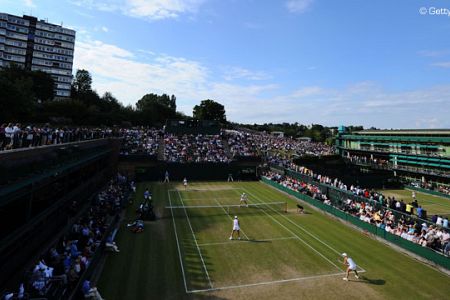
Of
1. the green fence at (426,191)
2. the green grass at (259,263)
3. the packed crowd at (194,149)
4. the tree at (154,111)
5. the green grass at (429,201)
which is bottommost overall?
the green grass at (259,263)

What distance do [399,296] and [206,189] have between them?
27613 mm

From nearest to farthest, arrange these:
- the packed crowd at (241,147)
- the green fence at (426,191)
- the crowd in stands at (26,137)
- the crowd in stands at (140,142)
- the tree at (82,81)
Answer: the crowd in stands at (26,137) → the green fence at (426,191) → the crowd in stands at (140,142) → the packed crowd at (241,147) → the tree at (82,81)

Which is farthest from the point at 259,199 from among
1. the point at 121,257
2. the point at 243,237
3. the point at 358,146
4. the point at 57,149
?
the point at 358,146

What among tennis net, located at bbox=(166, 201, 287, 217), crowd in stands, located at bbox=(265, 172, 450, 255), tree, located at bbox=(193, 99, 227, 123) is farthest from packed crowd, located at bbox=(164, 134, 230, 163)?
tree, located at bbox=(193, 99, 227, 123)

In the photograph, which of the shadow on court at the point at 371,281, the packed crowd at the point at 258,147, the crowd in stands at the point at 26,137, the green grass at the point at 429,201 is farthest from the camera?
the packed crowd at the point at 258,147

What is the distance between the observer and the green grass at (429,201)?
34469mm

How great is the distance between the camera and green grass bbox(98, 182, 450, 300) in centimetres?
1393

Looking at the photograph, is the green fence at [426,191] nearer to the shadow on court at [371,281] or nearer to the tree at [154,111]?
the shadow on court at [371,281]

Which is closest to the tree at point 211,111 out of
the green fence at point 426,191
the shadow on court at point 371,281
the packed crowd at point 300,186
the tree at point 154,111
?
the tree at point 154,111

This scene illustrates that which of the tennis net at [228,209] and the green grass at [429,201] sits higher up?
the green grass at [429,201]

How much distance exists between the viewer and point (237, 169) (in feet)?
159

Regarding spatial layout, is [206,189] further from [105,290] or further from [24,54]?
[24,54]

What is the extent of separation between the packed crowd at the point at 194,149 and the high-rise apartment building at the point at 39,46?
244ft

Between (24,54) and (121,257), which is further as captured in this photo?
(24,54)
